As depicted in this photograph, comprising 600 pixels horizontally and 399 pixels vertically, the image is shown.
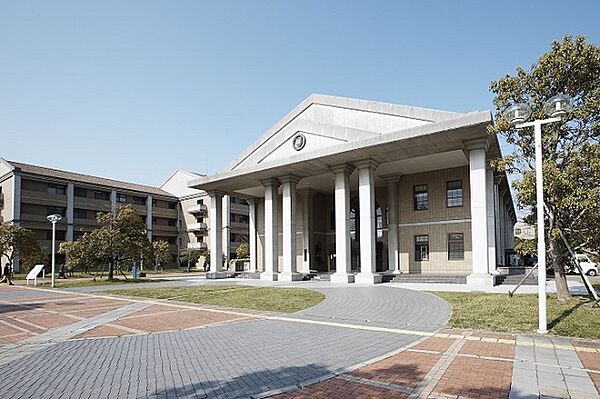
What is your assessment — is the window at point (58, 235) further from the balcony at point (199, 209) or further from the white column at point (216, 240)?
the white column at point (216, 240)

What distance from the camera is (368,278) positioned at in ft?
72.2

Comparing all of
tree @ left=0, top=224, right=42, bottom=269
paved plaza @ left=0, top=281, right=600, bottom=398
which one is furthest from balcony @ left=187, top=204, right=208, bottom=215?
paved plaza @ left=0, top=281, right=600, bottom=398

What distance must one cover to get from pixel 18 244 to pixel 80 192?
2298 centimetres

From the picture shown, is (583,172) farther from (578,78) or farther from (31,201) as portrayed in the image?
(31,201)

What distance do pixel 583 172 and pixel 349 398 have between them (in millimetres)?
10283

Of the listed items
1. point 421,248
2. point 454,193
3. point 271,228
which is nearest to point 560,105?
point 454,193

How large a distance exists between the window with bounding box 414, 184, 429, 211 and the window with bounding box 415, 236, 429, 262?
1907mm

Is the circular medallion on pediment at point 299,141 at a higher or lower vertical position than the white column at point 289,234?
higher

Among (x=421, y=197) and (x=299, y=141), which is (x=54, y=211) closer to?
(x=299, y=141)

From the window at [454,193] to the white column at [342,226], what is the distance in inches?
261

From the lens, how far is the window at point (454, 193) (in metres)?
25.6

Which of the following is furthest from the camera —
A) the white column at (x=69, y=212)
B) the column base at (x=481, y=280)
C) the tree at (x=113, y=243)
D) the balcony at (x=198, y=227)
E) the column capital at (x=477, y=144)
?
the balcony at (x=198, y=227)

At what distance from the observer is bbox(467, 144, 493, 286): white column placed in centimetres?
1895

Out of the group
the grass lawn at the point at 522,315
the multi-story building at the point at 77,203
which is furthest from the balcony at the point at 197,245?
the grass lawn at the point at 522,315
